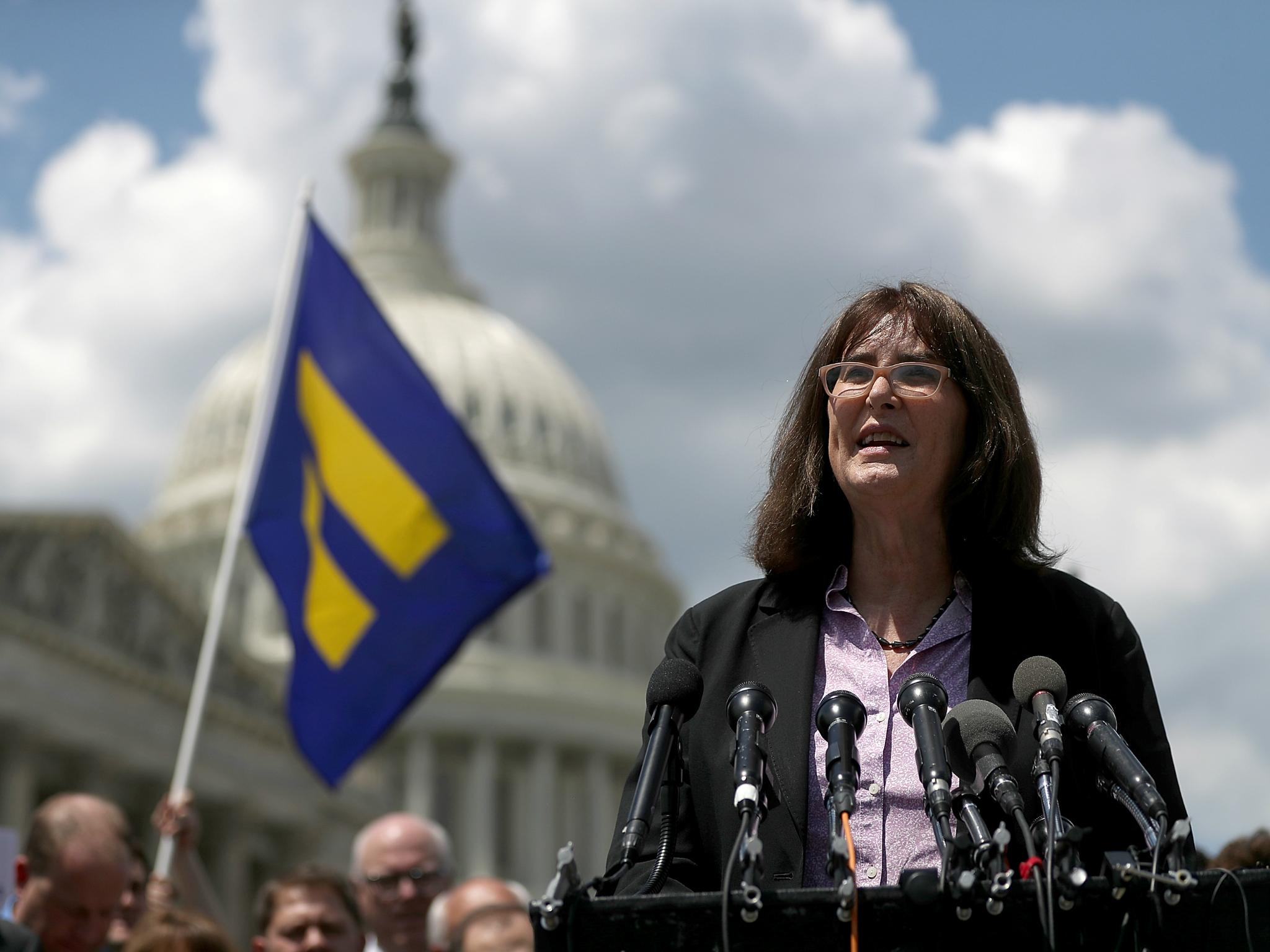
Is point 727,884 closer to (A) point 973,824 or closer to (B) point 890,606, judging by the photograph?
(A) point 973,824

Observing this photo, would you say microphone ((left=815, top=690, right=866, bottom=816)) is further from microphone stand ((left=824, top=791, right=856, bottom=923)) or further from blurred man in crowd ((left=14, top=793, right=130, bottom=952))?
blurred man in crowd ((left=14, top=793, right=130, bottom=952))

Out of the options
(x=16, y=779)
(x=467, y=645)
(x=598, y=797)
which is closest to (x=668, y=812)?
(x=16, y=779)

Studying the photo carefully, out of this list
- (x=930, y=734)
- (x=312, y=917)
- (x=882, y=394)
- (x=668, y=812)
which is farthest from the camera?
→ (x=312, y=917)

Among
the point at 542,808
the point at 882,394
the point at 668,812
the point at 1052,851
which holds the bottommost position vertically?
the point at 1052,851

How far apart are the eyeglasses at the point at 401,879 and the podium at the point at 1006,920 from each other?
601cm

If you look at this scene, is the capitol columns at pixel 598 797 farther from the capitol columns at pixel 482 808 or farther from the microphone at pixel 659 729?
the microphone at pixel 659 729

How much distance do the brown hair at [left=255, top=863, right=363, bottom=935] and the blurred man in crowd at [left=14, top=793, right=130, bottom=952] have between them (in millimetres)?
886

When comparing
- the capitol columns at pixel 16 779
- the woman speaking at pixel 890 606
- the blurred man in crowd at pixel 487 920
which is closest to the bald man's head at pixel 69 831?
the blurred man in crowd at pixel 487 920

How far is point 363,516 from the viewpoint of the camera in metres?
12.8

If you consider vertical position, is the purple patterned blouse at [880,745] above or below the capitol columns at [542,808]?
below

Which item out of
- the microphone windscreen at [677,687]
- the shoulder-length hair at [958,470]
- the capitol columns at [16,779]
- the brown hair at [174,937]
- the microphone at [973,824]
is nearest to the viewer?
the microphone at [973,824]

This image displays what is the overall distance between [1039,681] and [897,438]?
656 mm

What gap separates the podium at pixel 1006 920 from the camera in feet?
9.70

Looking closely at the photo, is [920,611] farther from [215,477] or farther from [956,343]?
[215,477]
